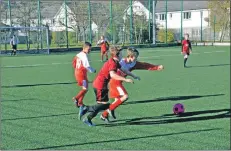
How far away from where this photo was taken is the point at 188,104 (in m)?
10.1

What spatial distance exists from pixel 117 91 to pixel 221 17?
43174mm

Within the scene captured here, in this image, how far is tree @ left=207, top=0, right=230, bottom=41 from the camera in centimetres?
4862

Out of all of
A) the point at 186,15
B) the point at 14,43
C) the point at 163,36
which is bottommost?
the point at 14,43

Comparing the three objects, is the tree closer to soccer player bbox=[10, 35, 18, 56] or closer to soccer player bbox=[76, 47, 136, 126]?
soccer player bbox=[10, 35, 18, 56]

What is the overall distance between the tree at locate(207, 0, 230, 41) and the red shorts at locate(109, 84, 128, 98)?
4111cm

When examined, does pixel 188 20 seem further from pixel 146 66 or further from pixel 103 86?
pixel 103 86

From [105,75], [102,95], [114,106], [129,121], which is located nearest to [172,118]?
[129,121]

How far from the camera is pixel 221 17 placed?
49312mm

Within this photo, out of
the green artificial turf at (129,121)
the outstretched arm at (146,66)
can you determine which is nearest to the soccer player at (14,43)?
the green artificial turf at (129,121)

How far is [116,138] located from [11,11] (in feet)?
106

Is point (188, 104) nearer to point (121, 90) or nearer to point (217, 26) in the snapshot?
point (121, 90)

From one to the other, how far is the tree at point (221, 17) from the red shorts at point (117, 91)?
41.1 meters

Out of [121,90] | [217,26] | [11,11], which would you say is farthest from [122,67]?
[217,26]

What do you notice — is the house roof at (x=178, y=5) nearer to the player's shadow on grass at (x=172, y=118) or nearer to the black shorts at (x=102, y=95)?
the player's shadow on grass at (x=172, y=118)
